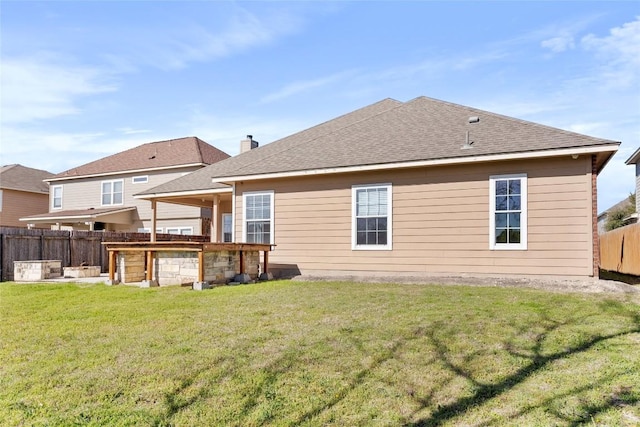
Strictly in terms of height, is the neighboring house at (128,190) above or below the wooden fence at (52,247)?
above

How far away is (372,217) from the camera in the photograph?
428 inches

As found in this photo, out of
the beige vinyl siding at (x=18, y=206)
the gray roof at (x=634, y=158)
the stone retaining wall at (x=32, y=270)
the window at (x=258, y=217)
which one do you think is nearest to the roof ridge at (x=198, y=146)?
the window at (x=258, y=217)

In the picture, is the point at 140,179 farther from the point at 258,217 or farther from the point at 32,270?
the point at 258,217

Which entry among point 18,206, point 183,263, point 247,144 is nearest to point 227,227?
point 247,144

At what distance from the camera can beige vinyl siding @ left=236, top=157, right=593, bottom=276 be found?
8984 mm

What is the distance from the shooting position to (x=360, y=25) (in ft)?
37.7

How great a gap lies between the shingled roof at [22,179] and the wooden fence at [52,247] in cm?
1689

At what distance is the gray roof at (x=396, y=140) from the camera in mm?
9547

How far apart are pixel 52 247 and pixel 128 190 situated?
33.5 feet

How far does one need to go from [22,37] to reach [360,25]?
26.5ft

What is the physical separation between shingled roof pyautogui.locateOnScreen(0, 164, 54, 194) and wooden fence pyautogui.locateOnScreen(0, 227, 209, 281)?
16.9m

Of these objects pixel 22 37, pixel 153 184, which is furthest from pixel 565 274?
pixel 153 184

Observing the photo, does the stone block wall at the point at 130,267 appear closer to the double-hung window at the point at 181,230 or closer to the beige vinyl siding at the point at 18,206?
the double-hung window at the point at 181,230

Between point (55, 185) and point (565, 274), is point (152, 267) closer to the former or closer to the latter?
point (565, 274)
